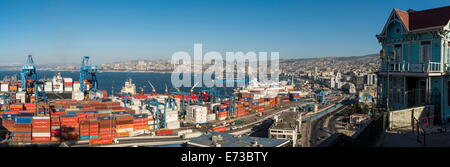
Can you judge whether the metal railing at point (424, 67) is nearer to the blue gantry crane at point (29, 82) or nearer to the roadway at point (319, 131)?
the roadway at point (319, 131)

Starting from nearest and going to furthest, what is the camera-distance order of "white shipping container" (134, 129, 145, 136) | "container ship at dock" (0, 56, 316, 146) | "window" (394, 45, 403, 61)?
"window" (394, 45, 403, 61) → "container ship at dock" (0, 56, 316, 146) → "white shipping container" (134, 129, 145, 136)

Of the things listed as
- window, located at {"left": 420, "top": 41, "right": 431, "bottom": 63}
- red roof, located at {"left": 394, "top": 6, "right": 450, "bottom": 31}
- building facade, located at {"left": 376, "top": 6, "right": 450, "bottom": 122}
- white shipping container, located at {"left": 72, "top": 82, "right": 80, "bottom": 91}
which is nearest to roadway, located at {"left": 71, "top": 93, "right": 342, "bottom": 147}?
building facade, located at {"left": 376, "top": 6, "right": 450, "bottom": 122}

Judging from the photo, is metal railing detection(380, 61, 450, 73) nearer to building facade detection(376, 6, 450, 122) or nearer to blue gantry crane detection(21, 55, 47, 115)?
building facade detection(376, 6, 450, 122)

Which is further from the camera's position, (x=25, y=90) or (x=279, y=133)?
(x=25, y=90)

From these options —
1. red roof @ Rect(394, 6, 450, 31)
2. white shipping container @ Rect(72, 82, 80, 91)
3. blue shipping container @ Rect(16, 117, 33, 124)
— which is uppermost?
red roof @ Rect(394, 6, 450, 31)
